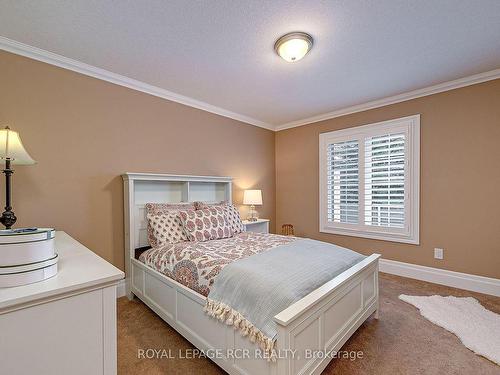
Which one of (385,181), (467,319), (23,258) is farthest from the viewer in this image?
(385,181)

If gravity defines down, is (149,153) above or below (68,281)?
above

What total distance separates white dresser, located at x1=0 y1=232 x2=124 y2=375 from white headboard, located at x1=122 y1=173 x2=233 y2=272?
1674 millimetres

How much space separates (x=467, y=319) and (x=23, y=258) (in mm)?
3228

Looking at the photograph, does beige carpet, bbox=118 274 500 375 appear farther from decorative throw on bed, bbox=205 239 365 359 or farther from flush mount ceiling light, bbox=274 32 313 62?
flush mount ceiling light, bbox=274 32 313 62

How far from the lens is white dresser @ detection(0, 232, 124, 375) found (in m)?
0.80

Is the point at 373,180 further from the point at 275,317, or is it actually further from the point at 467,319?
the point at 275,317

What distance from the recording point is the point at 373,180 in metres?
3.47

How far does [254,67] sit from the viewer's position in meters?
2.49

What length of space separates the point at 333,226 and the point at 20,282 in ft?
12.4

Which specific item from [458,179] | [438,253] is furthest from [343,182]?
[438,253]

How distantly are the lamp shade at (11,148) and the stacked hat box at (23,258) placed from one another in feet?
3.67

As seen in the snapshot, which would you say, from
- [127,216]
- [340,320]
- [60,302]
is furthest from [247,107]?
[60,302]

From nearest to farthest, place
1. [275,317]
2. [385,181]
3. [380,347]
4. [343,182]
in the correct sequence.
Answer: [275,317] < [380,347] < [385,181] < [343,182]

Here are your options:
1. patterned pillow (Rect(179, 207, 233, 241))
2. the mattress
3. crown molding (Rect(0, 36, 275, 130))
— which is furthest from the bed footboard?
crown molding (Rect(0, 36, 275, 130))
